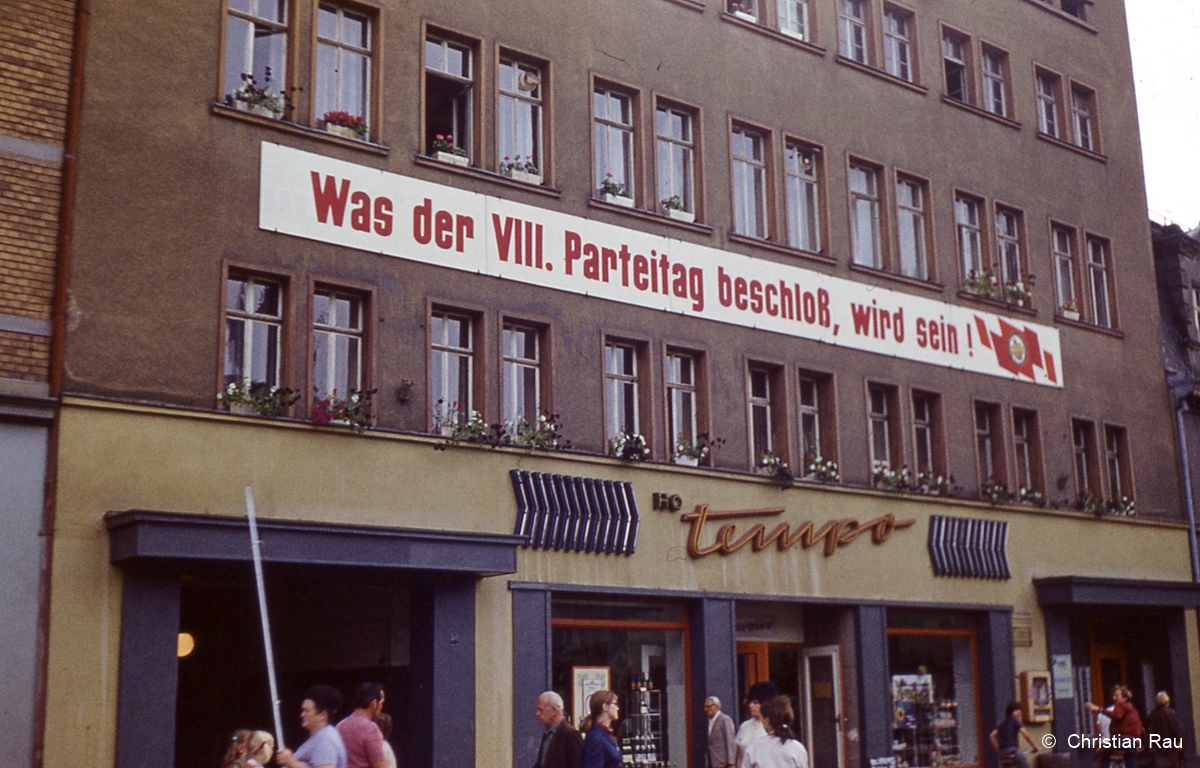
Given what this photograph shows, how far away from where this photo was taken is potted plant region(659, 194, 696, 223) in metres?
23.0

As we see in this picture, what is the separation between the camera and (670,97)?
76.9 ft

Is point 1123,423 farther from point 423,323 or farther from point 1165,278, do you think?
point 423,323

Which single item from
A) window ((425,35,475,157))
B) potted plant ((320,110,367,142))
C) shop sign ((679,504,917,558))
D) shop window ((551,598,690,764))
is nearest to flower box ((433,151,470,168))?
window ((425,35,475,157))

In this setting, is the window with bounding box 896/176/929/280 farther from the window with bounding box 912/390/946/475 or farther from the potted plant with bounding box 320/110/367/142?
the potted plant with bounding box 320/110/367/142

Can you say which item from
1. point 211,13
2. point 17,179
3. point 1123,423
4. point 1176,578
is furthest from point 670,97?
point 1176,578

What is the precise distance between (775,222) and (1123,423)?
9960mm

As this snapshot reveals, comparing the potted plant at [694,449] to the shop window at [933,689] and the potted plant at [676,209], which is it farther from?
the shop window at [933,689]

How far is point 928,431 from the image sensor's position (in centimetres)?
2659

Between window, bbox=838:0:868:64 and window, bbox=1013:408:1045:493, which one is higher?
window, bbox=838:0:868:64

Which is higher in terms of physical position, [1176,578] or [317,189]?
[317,189]

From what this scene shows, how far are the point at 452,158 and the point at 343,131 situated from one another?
163 centimetres

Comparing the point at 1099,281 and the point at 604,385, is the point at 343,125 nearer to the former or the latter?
the point at 604,385

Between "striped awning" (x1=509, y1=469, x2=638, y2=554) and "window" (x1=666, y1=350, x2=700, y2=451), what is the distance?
5.35 ft

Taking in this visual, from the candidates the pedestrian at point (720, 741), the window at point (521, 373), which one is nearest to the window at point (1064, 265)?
the window at point (521, 373)
